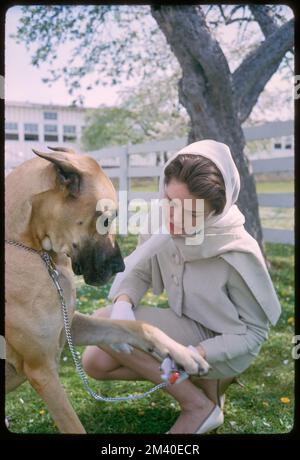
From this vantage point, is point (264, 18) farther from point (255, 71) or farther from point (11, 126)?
point (11, 126)

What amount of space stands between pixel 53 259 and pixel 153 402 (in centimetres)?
68

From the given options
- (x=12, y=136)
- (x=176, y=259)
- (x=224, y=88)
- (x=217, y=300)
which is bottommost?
(x=217, y=300)

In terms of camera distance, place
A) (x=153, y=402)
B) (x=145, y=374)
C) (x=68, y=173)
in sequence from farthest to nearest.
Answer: (x=153, y=402)
(x=145, y=374)
(x=68, y=173)

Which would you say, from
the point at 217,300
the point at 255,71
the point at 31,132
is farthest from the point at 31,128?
the point at 255,71

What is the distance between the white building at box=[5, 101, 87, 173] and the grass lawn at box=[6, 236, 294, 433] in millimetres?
382

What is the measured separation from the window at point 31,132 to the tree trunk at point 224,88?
50cm

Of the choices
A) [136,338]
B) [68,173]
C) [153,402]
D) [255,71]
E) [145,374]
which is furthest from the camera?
[255,71]

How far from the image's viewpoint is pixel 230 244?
165 cm

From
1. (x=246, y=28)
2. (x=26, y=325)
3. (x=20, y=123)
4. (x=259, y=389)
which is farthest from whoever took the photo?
(x=259, y=389)

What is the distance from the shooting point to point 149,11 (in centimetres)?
158

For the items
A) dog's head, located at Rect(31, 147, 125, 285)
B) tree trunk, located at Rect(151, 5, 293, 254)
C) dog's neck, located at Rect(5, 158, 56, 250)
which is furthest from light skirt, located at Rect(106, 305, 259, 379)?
dog's neck, located at Rect(5, 158, 56, 250)

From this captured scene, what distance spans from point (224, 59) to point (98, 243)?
81 centimetres
